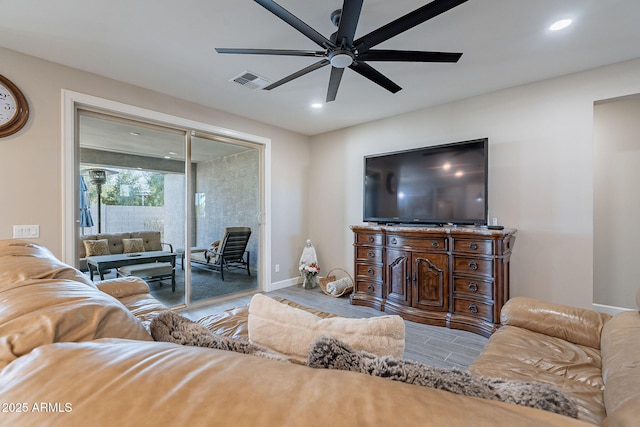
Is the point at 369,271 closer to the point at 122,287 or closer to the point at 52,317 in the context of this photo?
the point at 122,287

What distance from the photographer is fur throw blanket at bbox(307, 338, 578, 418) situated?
0.54 meters

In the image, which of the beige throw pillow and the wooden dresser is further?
the wooden dresser

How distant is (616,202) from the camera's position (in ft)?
9.89

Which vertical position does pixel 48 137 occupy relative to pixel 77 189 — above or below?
above

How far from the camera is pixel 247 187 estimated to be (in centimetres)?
421

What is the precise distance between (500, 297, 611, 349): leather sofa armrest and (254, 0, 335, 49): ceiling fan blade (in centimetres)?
206

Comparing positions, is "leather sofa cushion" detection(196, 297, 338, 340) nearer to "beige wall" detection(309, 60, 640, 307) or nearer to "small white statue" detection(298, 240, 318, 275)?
"beige wall" detection(309, 60, 640, 307)

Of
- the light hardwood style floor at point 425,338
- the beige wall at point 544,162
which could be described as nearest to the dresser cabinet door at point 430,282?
the light hardwood style floor at point 425,338

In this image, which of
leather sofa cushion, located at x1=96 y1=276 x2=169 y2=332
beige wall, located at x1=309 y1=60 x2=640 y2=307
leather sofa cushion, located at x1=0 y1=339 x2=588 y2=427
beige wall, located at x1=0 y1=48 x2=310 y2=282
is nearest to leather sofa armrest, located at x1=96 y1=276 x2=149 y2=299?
leather sofa cushion, located at x1=96 y1=276 x2=169 y2=332

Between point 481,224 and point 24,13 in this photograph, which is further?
point 481,224

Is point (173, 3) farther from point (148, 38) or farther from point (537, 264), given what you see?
point (537, 264)

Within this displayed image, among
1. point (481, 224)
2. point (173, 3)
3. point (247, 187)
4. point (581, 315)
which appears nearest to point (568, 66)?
point (481, 224)

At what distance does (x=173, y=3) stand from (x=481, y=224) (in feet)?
10.5

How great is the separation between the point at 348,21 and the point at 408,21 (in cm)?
33
